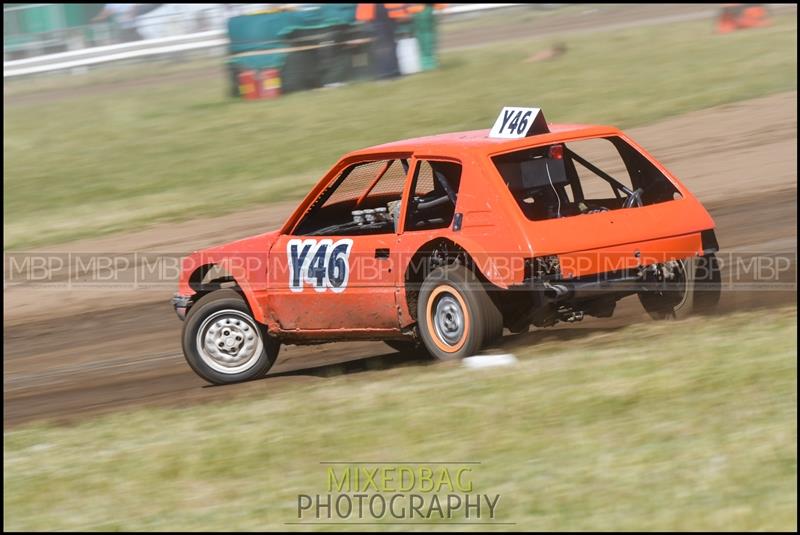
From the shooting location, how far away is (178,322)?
11008 millimetres

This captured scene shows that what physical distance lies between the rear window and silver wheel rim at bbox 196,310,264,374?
6.69 feet

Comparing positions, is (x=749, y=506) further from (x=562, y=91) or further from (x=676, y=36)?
(x=676, y=36)

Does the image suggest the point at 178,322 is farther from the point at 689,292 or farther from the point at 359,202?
the point at 689,292

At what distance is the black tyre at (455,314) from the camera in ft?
23.1

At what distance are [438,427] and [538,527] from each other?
4.61 feet

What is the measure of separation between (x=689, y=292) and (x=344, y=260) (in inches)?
81.5

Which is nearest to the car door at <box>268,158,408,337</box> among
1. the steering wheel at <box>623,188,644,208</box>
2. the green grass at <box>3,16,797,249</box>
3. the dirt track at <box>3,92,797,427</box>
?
the dirt track at <box>3,92,797,427</box>

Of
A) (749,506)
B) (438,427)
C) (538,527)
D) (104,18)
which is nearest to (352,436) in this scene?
(438,427)

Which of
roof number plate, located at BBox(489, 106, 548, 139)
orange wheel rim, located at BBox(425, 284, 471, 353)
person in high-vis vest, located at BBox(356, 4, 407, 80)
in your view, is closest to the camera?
orange wheel rim, located at BBox(425, 284, 471, 353)

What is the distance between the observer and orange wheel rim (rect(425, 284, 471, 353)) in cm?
716

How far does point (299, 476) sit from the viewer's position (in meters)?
5.38

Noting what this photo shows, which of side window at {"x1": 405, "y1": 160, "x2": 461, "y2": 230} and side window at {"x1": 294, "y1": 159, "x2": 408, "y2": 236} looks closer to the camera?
side window at {"x1": 405, "y1": 160, "x2": 461, "y2": 230}

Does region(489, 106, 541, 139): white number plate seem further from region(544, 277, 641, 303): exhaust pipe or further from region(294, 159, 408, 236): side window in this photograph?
region(544, 277, 641, 303): exhaust pipe

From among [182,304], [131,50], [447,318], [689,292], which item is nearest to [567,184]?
[689,292]
